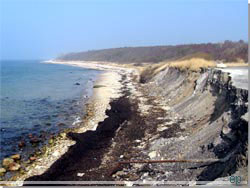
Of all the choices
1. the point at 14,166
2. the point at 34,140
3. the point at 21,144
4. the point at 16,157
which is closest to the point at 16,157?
the point at 16,157

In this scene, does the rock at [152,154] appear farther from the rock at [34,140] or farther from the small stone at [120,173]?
the rock at [34,140]

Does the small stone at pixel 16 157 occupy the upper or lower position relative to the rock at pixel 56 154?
lower

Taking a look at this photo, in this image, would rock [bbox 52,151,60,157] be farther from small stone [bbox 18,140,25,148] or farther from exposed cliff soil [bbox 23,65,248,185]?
small stone [bbox 18,140,25,148]

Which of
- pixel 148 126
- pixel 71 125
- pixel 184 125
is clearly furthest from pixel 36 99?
pixel 184 125

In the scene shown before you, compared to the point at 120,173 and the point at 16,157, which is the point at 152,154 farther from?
the point at 16,157

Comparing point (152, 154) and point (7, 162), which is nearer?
point (152, 154)

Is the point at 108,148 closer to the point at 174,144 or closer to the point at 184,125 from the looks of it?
the point at 174,144

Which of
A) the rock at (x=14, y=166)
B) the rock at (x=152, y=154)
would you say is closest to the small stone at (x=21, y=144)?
the rock at (x=14, y=166)

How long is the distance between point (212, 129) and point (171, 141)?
2355 millimetres

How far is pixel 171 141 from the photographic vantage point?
1497 cm

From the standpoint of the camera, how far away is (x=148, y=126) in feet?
62.6

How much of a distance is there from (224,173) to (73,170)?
7.08m

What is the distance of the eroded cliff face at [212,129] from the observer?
1001 centimetres

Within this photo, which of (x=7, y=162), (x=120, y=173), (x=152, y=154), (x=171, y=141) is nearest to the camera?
(x=120, y=173)
